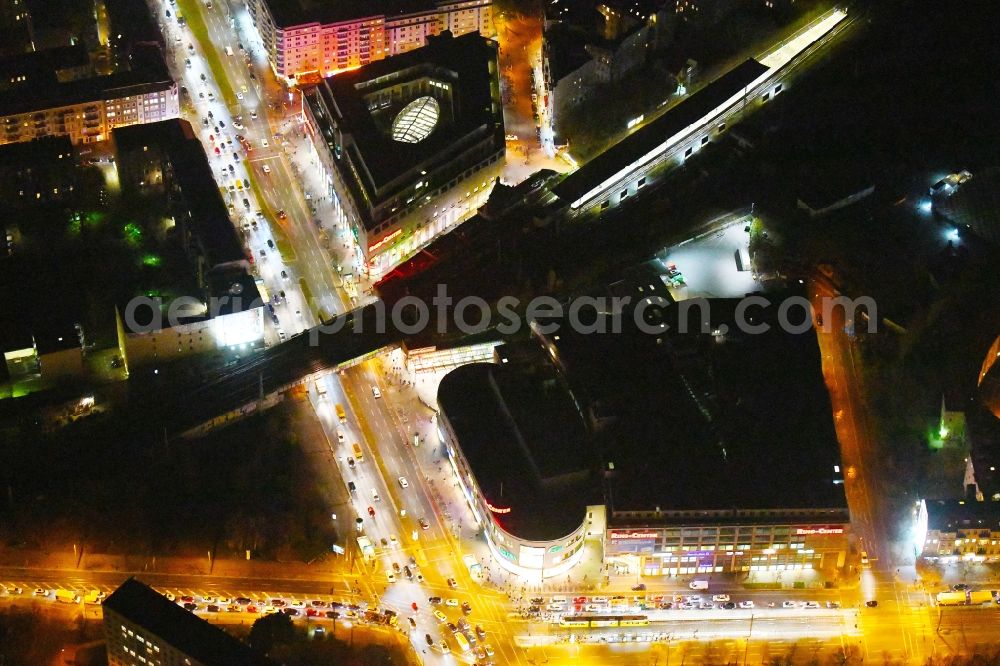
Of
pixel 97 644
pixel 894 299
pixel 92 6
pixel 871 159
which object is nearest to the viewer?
pixel 97 644

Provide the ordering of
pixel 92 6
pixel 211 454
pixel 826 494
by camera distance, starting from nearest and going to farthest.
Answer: pixel 826 494 → pixel 211 454 → pixel 92 6

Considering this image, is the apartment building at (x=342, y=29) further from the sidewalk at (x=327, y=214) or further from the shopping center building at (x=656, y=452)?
the shopping center building at (x=656, y=452)

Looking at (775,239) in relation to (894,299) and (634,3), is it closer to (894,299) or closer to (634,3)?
(894,299)

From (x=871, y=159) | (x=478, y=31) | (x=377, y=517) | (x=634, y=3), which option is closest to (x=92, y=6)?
(x=478, y=31)

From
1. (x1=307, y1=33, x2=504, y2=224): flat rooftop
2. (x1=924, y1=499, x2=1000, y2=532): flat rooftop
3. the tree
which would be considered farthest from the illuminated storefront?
(x1=307, y1=33, x2=504, y2=224): flat rooftop

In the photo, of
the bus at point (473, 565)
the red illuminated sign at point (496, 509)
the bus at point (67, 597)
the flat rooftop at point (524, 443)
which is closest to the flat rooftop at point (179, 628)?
the bus at point (67, 597)
